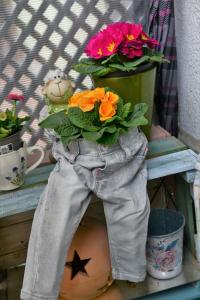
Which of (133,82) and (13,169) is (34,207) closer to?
(13,169)

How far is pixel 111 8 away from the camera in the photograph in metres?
1.25

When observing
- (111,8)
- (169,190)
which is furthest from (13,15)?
(169,190)

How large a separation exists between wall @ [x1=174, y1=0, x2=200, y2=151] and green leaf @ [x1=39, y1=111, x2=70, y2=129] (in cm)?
45

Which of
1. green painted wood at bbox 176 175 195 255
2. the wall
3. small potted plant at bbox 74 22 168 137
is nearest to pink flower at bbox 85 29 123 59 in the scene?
small potted plant at bbox 74 22 168 137

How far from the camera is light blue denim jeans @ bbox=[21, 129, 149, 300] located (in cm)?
93

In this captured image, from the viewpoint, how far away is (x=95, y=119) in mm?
924

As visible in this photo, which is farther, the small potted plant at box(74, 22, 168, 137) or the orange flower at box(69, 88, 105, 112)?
the small potted plant at box(74, 22, 168, 137)

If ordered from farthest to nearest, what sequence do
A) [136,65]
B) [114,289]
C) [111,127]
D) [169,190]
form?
1. [169,190]
2. [114,289]
3. [136,65]
4. [111,127]

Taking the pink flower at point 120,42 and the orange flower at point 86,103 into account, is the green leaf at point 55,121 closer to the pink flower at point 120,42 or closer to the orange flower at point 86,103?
the orange flower at point 86,103

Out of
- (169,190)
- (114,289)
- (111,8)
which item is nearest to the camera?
(114,289)

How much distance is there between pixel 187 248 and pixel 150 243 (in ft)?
0.70

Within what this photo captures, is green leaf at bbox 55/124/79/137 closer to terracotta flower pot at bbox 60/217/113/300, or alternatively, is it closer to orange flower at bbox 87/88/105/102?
orange flower at bbox 87/88/105/102

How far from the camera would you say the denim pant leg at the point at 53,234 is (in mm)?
934

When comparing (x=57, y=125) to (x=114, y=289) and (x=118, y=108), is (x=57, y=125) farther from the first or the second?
(x=114, y=289)
